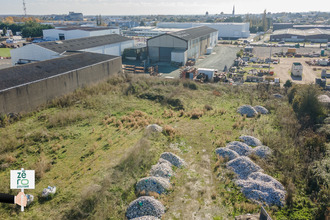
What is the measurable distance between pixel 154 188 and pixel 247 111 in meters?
12.2

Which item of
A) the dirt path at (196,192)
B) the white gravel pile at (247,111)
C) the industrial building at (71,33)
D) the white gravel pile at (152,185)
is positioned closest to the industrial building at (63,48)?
the industrial building at (71,33)

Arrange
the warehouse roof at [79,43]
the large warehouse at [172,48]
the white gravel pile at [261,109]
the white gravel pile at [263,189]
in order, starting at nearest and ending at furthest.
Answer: the white gravel pile at [263,189] < the white gravel pile at [261,109] < the warehouse roof at [79,43] < the large warehouse at [172,48]

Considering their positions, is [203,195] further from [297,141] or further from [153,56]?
[153,56]

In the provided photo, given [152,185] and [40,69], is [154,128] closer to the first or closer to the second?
[152,185]

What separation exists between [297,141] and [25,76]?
811 inches

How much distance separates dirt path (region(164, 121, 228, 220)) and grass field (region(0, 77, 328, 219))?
0.04 m

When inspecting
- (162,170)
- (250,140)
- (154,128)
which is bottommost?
(162,170)

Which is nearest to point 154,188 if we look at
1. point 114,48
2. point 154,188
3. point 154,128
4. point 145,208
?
point 154,188

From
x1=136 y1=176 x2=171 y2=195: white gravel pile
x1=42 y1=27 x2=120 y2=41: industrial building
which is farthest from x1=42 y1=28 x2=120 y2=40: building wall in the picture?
x1=136 y1=176 x2=171 y2=195: white gravel pile

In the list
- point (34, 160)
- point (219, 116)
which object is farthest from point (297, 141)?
point (34, 160)

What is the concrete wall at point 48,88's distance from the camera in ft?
56.7

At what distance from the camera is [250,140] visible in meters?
15.2

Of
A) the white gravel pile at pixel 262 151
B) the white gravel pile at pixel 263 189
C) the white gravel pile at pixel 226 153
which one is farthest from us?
the white gravel pile at pixel 262 151

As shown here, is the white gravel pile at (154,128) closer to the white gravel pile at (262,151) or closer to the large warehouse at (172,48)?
the white gravel pile at (262,151)
